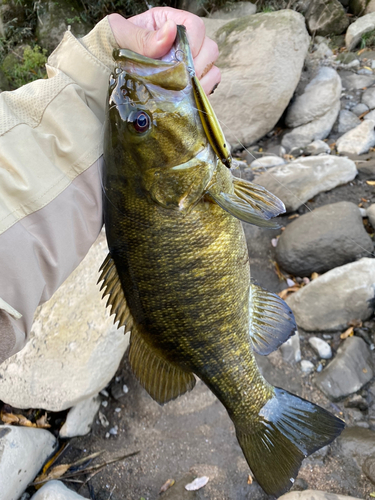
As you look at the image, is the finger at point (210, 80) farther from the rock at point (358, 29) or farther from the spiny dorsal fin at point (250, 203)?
the rock at point (358, 29)

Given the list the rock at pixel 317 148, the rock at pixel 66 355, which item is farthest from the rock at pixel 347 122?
the rock at pixel 66 355

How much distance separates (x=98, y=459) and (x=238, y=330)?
201 cm

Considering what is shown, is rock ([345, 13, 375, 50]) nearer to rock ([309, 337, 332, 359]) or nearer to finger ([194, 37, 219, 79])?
rock ([309, 337, 332, 359])

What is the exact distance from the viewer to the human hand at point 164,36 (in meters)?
1.34

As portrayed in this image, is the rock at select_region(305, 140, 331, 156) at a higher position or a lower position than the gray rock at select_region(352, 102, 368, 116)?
higher

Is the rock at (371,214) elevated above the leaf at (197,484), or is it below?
below


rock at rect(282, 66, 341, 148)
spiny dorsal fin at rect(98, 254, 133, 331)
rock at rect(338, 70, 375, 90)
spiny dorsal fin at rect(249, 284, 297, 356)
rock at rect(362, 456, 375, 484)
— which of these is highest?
spiny dorsal fin at rect(98, 254, 133, 331)

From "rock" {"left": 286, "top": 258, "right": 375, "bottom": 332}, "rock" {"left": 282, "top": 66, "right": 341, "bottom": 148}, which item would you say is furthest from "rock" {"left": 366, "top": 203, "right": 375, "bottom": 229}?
"rock" {"left": 282, "top": 66, "right": 341, "bottom": 148}

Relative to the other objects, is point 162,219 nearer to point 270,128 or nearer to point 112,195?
point 112,195

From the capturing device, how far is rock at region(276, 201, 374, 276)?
12.4 ft

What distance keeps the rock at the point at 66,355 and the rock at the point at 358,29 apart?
819 cm

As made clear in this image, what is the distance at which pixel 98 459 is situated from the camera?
296 cm

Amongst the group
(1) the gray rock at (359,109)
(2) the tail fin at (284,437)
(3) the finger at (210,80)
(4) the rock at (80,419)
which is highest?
(3) the finger at (210,80)

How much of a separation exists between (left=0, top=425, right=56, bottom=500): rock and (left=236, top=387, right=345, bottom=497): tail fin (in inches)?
65.1
